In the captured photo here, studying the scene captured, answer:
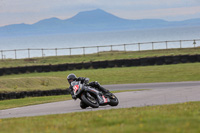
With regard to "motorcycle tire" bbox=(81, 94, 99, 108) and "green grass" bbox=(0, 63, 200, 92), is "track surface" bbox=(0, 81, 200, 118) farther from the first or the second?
"green grass" bbox=(0, 63, 200, 92)

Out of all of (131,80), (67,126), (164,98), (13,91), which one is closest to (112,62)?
(131,80)

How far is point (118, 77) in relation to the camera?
106ft

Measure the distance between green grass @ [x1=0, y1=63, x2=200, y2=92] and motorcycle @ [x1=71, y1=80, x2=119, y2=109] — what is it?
351 inches

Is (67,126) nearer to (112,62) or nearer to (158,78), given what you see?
(158,78)

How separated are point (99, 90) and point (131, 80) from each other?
15184 mm

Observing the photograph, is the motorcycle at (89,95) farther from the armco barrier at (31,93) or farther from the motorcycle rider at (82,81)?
the armco barrier at (31,93)

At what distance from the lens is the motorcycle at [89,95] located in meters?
14.0

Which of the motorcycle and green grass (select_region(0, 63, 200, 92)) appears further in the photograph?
green grass (select_region(0, 63, 200, 92))

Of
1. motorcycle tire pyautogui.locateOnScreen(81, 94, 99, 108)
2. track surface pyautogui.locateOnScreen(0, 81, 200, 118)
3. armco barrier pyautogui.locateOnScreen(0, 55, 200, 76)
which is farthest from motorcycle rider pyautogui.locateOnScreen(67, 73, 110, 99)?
armco barrier pyautogui.locateOnScreen(0, 55, 200, 76)

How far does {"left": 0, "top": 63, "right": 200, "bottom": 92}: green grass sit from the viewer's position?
24281 mm

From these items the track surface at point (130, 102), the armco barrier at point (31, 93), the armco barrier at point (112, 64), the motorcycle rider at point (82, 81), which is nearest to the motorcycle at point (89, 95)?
the motorcycle rider at point (82, 81)

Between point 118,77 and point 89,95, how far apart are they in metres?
18.1

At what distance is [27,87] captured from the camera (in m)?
24.1

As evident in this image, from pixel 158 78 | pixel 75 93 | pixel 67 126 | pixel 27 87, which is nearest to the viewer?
pixel 67 126
